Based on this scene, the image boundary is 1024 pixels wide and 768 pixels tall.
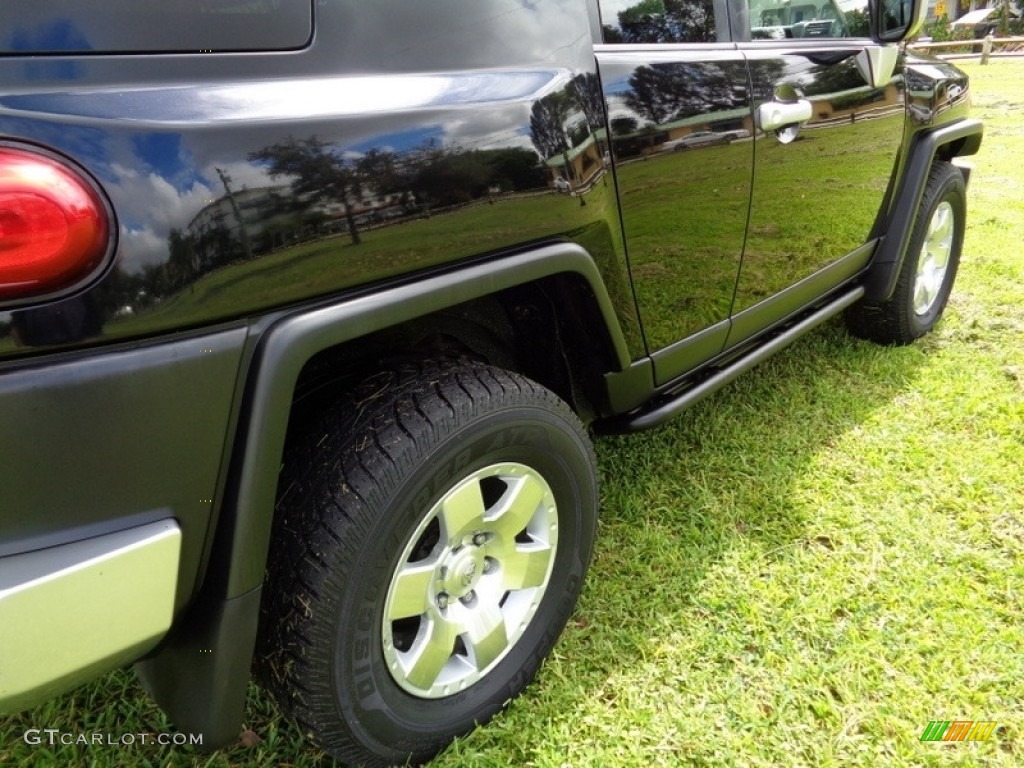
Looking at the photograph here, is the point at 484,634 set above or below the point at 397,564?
below

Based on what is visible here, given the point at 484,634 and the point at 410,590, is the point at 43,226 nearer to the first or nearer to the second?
the point at 410,590

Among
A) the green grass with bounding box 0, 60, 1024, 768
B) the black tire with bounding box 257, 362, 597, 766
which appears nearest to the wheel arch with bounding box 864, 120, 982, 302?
the green grass with bounding box 0, 60, 1024, 768

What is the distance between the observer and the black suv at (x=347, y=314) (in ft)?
3.16

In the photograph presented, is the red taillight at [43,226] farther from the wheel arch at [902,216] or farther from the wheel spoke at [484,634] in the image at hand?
the wheel arch at [902,216]

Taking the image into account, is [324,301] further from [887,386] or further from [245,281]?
[887,386]

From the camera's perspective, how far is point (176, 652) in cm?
126

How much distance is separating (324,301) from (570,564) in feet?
3.07

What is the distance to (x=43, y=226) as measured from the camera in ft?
3.01

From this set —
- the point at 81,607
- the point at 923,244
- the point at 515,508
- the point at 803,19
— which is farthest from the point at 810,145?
the point at 81,607

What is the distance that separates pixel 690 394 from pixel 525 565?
80 cm

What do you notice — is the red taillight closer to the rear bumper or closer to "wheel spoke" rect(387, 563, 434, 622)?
the rear bumper

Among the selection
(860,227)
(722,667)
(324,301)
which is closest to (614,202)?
(324,301)

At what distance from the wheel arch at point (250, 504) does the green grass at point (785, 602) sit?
1.54 ft

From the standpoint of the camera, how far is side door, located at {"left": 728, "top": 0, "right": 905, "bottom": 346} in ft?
7.07
